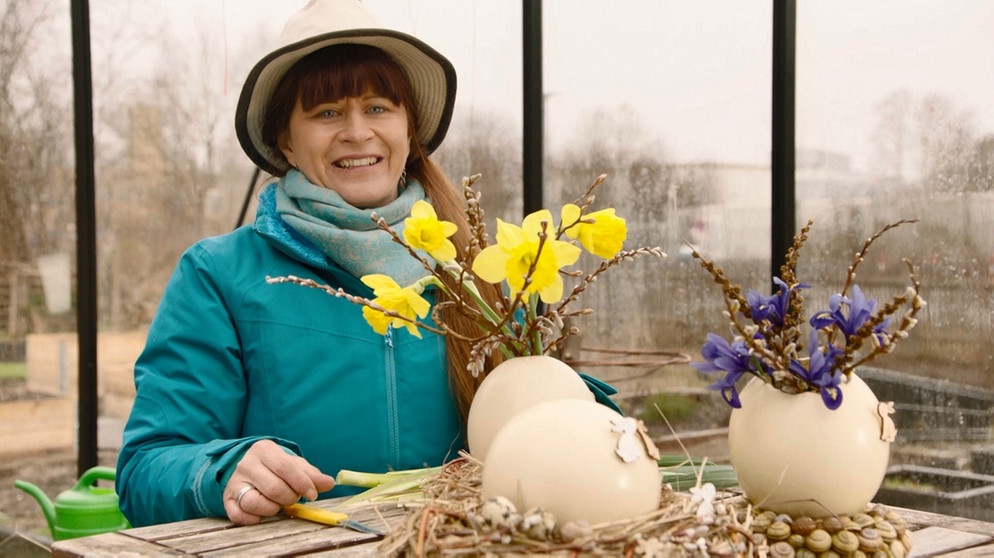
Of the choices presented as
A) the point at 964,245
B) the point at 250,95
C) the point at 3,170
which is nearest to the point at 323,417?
the point at 250,95

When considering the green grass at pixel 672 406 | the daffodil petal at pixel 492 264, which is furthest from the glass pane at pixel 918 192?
the daffodil petal at pixel 492 264

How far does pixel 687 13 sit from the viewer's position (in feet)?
9.46

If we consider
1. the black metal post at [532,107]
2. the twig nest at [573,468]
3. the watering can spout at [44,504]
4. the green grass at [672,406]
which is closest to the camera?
the twig nest at [573,468]

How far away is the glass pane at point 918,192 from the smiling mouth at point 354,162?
1261mm

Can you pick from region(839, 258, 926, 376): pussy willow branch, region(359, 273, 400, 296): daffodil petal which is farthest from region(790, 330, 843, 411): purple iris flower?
region(359, 273, 400, 296): daffodil petal

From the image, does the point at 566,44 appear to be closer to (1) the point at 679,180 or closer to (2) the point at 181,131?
(1) the point at 679,180

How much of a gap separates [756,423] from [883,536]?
0.16m

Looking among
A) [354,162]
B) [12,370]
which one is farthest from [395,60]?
[12,370]

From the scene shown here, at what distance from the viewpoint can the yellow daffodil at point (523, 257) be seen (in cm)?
102

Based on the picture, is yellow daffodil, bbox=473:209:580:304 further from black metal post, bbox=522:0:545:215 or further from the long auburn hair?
black metal post, bbox=522:0:545:215

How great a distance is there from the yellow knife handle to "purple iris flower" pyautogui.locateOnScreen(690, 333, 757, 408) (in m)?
0.45

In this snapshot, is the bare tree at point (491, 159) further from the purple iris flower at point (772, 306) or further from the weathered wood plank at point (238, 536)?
the purple iris flower at point (772, 306)

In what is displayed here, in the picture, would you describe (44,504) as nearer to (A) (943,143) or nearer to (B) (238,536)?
(B) (238,536)

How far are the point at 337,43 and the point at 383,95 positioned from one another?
0.11 metres
